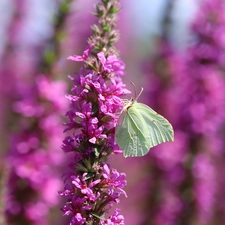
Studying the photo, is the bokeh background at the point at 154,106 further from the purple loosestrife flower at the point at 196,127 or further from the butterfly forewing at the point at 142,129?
the butterfly forewing at the point at 142,129

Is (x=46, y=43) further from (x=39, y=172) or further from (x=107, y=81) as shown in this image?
(x=107, y=81)

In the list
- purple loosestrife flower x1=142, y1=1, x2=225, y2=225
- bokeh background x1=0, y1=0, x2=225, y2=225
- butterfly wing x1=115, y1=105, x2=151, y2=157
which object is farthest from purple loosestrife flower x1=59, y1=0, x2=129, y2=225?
purple loosestrife flower x1=142, y1=1, x2=225, y2=225


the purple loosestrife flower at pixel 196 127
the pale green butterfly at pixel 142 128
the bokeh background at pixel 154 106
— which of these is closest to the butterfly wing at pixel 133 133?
the pale green butterfly at pixel 142 128

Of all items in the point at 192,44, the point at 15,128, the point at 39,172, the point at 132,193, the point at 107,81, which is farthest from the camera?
the point at 132,193

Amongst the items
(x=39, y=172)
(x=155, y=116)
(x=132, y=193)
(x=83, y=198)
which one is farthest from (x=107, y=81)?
(x=132, y=193)

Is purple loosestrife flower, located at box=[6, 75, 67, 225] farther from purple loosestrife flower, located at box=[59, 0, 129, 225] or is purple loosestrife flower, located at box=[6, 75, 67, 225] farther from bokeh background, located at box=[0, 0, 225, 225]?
purple loosestrife flower, located at box=[59, 0, 129, 225]
